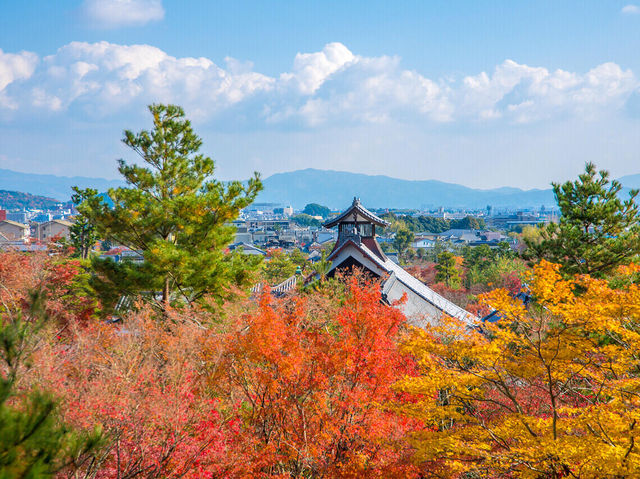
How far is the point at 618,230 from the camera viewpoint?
58.0 feet

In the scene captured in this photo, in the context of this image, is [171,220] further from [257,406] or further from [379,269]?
[379,269]

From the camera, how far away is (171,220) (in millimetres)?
14875

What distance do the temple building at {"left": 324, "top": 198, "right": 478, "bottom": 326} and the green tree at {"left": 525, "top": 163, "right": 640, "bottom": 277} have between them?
445cm

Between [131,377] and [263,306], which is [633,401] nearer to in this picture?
[263,306]

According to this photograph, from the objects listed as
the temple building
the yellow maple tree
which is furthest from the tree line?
the temple building

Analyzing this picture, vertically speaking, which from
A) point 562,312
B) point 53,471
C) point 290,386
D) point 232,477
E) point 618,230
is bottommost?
point 232,477

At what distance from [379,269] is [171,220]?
34.1 feet

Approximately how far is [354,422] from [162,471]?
3.46m

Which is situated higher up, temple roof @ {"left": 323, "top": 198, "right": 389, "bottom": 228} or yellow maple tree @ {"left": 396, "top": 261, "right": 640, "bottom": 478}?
temple roof @ {"left": 323, "top": 198, "right": 389, "bottom": 228}

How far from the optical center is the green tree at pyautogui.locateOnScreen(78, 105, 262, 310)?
1449 centimetres

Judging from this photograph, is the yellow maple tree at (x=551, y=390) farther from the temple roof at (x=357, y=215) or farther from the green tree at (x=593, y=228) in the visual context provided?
the temple roof at (x=357, y=215)

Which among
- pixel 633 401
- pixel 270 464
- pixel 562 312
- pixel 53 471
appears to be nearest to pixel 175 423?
pixel 270 464

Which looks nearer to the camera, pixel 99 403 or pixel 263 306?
pixel 99 403

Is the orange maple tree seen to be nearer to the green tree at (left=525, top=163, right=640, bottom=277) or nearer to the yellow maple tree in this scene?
the yellow maple tree
